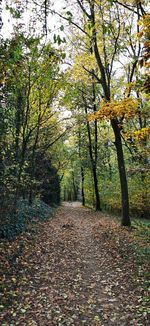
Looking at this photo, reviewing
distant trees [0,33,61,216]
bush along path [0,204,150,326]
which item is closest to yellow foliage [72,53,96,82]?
distant trees [0,33,61,216]

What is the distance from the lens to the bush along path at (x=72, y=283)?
5.75 meters

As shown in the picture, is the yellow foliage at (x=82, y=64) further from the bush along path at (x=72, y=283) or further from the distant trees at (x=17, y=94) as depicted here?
the bush along path at (x=72, y=283)

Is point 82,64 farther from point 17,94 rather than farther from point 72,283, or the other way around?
point 72,283

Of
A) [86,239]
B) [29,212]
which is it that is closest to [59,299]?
[86,239]

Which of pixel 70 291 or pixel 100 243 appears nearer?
pixel 70 291

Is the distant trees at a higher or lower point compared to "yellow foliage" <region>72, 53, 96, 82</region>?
lower

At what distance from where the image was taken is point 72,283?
7582 millimetres

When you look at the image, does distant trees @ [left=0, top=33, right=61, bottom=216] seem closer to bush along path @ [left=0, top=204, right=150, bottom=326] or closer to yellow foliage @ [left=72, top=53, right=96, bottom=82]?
bush along path @ [left=0, top=204, right=150, bottom=326]

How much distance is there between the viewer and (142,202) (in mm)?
20641

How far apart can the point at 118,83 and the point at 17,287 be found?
17.6m

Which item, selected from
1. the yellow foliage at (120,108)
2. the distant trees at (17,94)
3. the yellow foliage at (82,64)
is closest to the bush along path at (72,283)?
the distant trees at (17,94)

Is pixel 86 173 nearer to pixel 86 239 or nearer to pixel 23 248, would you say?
pixel 86 239

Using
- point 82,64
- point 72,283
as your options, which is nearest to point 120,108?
point 82,64

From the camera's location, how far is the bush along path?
5746 millimetres
